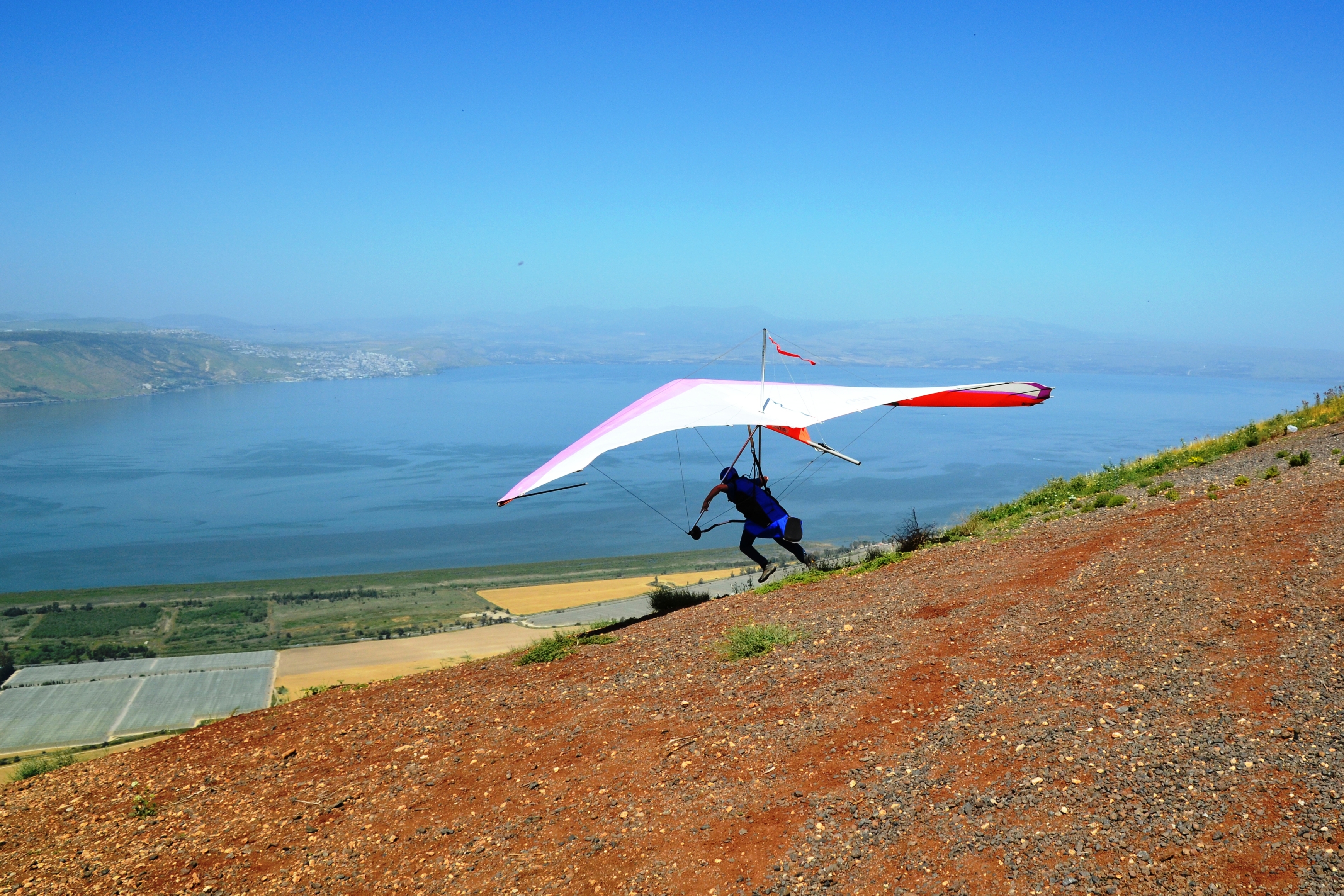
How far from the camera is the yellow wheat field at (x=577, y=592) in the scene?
49.0 meters

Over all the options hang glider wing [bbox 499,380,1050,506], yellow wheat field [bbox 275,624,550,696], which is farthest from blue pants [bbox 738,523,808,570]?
yellow wheat field [bbox 275,624,550,696]

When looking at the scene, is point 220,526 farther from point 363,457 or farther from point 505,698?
point 505,698

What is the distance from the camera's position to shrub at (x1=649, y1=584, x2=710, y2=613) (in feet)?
42.0

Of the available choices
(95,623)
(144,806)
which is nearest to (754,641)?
(144,806)

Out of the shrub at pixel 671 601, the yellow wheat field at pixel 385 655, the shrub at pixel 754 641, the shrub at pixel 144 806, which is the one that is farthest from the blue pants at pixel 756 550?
the yellow wheat field at pixel 385 655

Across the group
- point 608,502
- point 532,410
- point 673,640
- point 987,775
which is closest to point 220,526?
point 608,502

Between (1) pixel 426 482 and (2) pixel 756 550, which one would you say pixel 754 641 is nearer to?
(2) pixel 756 550

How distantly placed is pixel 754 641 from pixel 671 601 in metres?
4.54

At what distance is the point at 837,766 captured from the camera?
18.2ft

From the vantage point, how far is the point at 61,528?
80.8 metres

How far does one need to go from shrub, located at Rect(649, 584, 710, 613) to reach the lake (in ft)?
87.2

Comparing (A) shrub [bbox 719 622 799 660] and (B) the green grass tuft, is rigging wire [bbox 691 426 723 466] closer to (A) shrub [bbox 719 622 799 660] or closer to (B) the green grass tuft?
(A) shrub [bbox 719 622 799 660]

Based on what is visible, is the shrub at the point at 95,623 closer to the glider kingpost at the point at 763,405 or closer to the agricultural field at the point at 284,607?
the agricultural field at the point at 284,607

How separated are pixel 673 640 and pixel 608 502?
86842 millimetres
